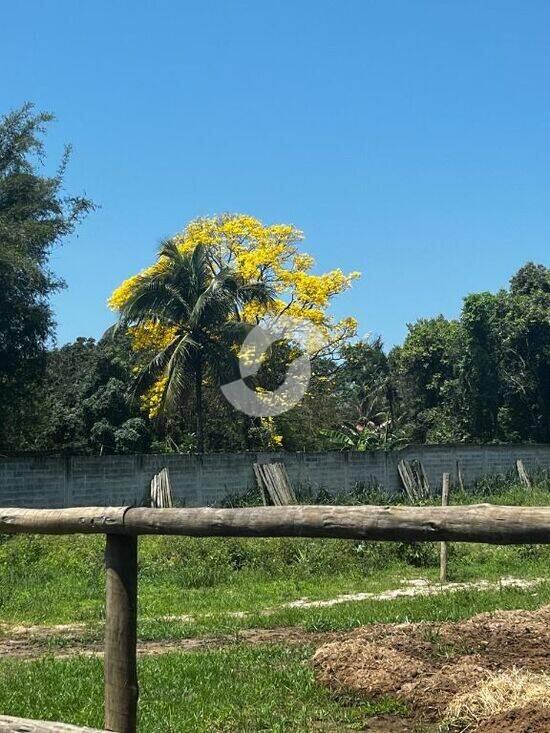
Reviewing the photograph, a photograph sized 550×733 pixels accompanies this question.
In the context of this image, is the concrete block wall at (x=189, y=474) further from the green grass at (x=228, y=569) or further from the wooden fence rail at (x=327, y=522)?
the wooden fence rail at (x=327, y=522)

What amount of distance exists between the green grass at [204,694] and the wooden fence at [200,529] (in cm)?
125

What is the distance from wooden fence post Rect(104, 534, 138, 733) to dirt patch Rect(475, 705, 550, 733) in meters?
1.96

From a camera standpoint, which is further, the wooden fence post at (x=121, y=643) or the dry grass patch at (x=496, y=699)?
the dry grass patch at (x=496, y=699)

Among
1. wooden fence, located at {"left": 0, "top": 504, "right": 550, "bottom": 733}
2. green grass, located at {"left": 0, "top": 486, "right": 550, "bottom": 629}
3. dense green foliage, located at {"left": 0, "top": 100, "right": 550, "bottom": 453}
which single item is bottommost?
green grass, located at {"left": 0, "top": 486, "right": 550, "bottom": 629}

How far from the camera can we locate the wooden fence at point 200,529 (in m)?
3.46

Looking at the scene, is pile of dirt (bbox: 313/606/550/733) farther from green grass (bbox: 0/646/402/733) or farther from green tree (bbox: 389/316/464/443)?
green tree (bbox: 389/316/464/443)

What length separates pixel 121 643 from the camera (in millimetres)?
4113

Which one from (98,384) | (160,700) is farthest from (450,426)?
(160,700)

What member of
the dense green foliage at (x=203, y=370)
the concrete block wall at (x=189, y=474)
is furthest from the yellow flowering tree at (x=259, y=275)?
the concrete block wall at (x=189, y=474)

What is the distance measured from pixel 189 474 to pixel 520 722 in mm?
17723

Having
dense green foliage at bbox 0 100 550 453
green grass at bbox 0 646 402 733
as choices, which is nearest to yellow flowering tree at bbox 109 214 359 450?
dense green foliage at bbox 0 100 550 453

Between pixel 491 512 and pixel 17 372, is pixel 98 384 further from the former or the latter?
pixel 491 512

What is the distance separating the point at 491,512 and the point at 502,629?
4.39 metres

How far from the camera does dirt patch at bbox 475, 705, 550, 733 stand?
454 centimetres
